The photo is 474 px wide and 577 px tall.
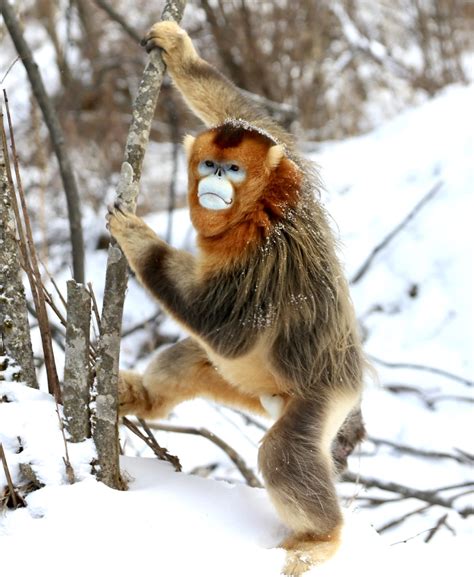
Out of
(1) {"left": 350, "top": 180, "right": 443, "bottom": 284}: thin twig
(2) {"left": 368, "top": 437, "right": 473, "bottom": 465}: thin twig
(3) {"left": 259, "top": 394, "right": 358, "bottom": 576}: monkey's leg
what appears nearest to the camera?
(3) {"left": 259, "top": 394, "right": 358, "bottom": 576}: monkey's leg

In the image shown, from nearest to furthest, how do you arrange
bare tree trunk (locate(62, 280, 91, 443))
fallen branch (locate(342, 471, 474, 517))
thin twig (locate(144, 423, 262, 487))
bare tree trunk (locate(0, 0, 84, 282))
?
bare tree trunk (locate(62, 280, 91, 443))
bare tree trunk (locate(0, 0, 84, 282))
thin twig (locate(144, 423, 262, 487))
fallen branch (locate(342, 471, 474, 517))

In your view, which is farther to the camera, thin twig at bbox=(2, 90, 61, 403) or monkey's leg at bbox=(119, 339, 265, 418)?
monkey's leg at bbox=(119, 339, 265, 418)

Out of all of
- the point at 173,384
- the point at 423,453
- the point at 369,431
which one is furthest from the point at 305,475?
the point at 369,431

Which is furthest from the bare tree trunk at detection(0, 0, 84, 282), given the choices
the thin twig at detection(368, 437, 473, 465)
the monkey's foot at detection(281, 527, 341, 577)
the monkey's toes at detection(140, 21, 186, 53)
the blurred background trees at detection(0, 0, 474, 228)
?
the blurred background trees at detection(0, 0, 474, 228)

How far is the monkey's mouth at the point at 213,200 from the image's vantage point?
260 cm

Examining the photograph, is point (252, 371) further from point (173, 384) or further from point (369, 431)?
point (369, 431)

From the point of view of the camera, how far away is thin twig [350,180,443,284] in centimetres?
655

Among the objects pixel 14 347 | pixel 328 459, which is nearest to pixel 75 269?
pixel 14 347

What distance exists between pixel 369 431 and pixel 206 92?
3112 mm

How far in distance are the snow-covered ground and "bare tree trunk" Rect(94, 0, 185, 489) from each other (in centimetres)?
8

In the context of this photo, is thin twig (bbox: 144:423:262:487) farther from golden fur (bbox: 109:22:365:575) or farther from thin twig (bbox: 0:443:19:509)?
thin twig (bbox: 0:443:19:509)

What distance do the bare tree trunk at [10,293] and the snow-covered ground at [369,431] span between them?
5.2 inches

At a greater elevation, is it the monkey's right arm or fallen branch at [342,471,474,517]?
the monkey's right arm

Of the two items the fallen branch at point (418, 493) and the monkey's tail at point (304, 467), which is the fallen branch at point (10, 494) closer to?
the monkey's tail at point (304, 467)
